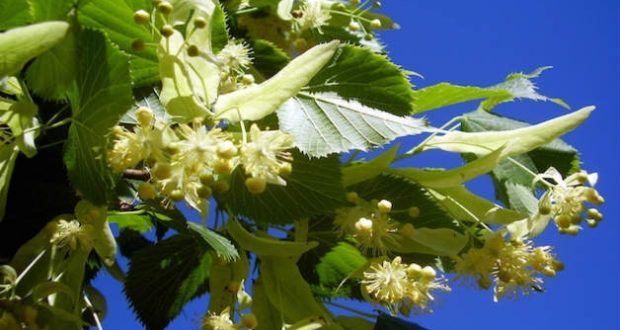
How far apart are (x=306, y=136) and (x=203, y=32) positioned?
0.37ft

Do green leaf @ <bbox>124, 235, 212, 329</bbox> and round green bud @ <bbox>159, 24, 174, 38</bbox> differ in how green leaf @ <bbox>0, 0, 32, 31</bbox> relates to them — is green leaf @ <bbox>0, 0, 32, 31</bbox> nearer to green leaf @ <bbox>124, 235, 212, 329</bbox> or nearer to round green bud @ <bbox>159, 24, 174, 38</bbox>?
round green bud @ <bbox>159, 24, 174, 38</bbox>

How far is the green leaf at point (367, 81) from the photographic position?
0.66 metres

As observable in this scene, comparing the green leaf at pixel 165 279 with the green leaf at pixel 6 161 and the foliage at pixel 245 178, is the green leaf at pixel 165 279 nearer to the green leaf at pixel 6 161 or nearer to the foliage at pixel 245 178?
the foliage at pixel 245 178

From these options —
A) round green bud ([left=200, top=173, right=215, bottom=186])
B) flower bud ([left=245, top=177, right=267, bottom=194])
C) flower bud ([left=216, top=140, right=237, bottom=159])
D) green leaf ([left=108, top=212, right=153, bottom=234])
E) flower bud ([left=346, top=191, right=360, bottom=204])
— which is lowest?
green leaf ([left=108, top=212, right=153, bottom=234])

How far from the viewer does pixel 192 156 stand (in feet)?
1.82

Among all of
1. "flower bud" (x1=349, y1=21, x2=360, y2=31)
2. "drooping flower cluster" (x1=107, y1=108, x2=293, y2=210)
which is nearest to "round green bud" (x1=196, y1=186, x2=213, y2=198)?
"drooping flower cluster" (x1=107, y1=108, x2=293, y2=210)

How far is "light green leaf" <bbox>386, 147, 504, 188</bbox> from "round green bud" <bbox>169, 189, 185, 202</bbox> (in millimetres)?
200

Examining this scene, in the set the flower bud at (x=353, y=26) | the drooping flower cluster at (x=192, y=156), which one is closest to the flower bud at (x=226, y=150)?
the drooping flower cluster at (x=192, y=156)

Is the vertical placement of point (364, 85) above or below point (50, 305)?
above

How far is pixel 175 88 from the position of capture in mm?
569

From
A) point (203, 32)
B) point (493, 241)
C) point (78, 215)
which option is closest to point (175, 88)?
point (203, 32)

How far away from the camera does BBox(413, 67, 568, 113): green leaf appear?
0.74m

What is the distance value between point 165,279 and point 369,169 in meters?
0.22

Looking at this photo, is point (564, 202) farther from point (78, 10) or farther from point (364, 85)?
point (78, 10)
